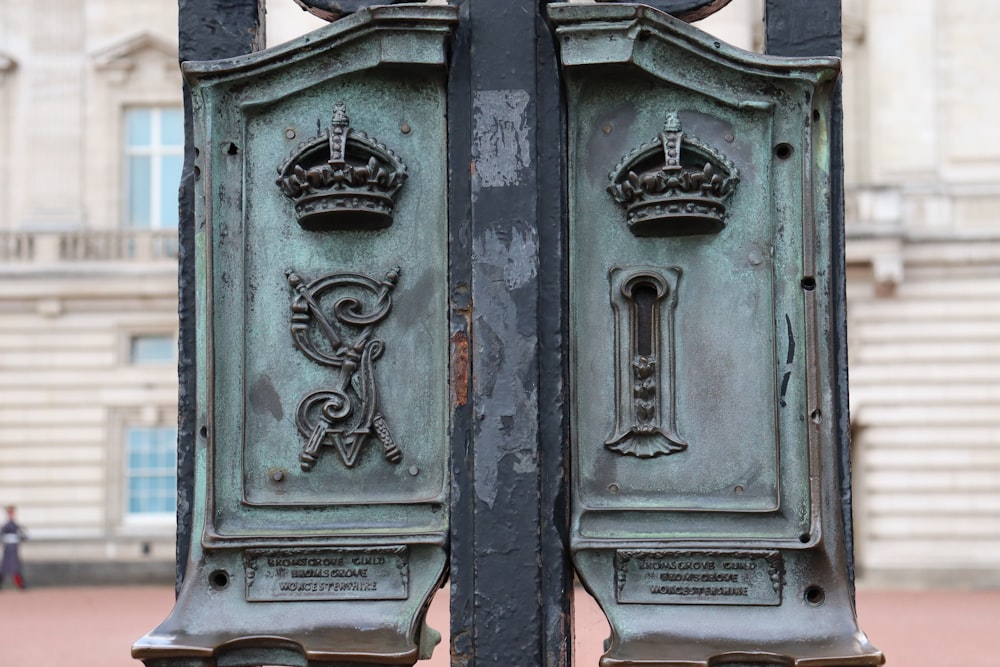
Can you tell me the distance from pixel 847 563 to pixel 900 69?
22.6 meters

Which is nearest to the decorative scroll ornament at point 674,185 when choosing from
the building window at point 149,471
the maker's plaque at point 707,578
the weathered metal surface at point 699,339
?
the weathered metal surface at point 699,339

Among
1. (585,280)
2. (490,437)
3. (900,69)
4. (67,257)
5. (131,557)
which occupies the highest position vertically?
(900,69)

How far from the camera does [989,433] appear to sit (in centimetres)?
2294

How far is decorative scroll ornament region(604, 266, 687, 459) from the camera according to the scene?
3359mm

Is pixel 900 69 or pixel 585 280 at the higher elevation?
pixel 900 69

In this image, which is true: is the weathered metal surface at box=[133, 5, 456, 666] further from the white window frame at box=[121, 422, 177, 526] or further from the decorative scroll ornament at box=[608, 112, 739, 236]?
the white window frame at box=[121, 422, 177, 526]

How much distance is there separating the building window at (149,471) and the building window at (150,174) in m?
3.97

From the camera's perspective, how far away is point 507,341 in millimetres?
3320

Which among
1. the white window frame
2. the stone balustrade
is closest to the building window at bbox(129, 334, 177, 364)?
the white window frame

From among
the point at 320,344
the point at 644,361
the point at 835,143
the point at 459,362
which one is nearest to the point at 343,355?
the point at 320,344

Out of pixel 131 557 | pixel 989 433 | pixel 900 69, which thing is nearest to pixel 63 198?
pixel 131 557

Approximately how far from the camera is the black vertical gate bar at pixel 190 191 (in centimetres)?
351

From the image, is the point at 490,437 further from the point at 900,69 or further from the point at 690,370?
→ the point at 900,69

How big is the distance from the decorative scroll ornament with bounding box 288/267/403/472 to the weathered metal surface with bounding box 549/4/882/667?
50cm
